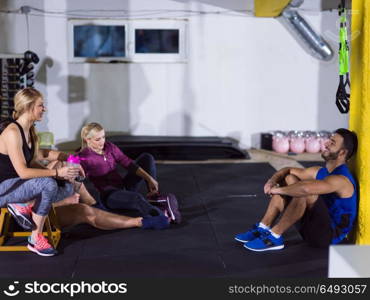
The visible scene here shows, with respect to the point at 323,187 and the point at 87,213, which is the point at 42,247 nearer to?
the point at 87,213

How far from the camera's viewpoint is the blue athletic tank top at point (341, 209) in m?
3.22

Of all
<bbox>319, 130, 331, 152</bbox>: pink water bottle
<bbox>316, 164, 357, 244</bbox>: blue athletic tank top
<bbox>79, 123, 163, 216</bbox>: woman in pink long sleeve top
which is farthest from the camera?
<bbox>319, 130, 331, 152</bbox>: pink water bottle

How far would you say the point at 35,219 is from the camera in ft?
11.0

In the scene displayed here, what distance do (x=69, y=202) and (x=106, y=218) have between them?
263 mm

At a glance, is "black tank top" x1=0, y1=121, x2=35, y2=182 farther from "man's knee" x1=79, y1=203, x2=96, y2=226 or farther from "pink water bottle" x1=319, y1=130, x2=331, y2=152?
"pink water bottle" x1=319, y1=130, x2=331, y2=152

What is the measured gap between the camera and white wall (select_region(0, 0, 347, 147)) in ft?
23.8

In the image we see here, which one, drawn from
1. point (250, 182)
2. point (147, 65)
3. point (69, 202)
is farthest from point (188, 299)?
point (147, 65)

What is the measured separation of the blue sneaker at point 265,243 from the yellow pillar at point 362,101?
0.44 m

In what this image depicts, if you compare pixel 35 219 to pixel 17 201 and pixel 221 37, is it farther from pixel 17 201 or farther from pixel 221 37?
pixel 221 37

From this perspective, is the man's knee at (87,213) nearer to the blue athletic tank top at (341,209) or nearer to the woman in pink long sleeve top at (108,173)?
the woman in pink long sleeve top at (108,173)

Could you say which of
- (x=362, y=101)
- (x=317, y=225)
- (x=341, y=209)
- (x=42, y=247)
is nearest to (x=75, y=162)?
(x=42, y=247)

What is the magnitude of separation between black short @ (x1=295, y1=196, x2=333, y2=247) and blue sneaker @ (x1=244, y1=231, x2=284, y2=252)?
0.15m

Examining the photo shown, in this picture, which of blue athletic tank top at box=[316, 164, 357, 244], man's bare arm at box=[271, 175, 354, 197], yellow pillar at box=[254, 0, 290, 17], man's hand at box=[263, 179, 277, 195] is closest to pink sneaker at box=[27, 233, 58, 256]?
man's hand at box=[263, 179, 277, 195]

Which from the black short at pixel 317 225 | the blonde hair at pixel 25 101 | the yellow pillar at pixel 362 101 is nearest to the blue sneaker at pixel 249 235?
the black short at pixel 317 225
